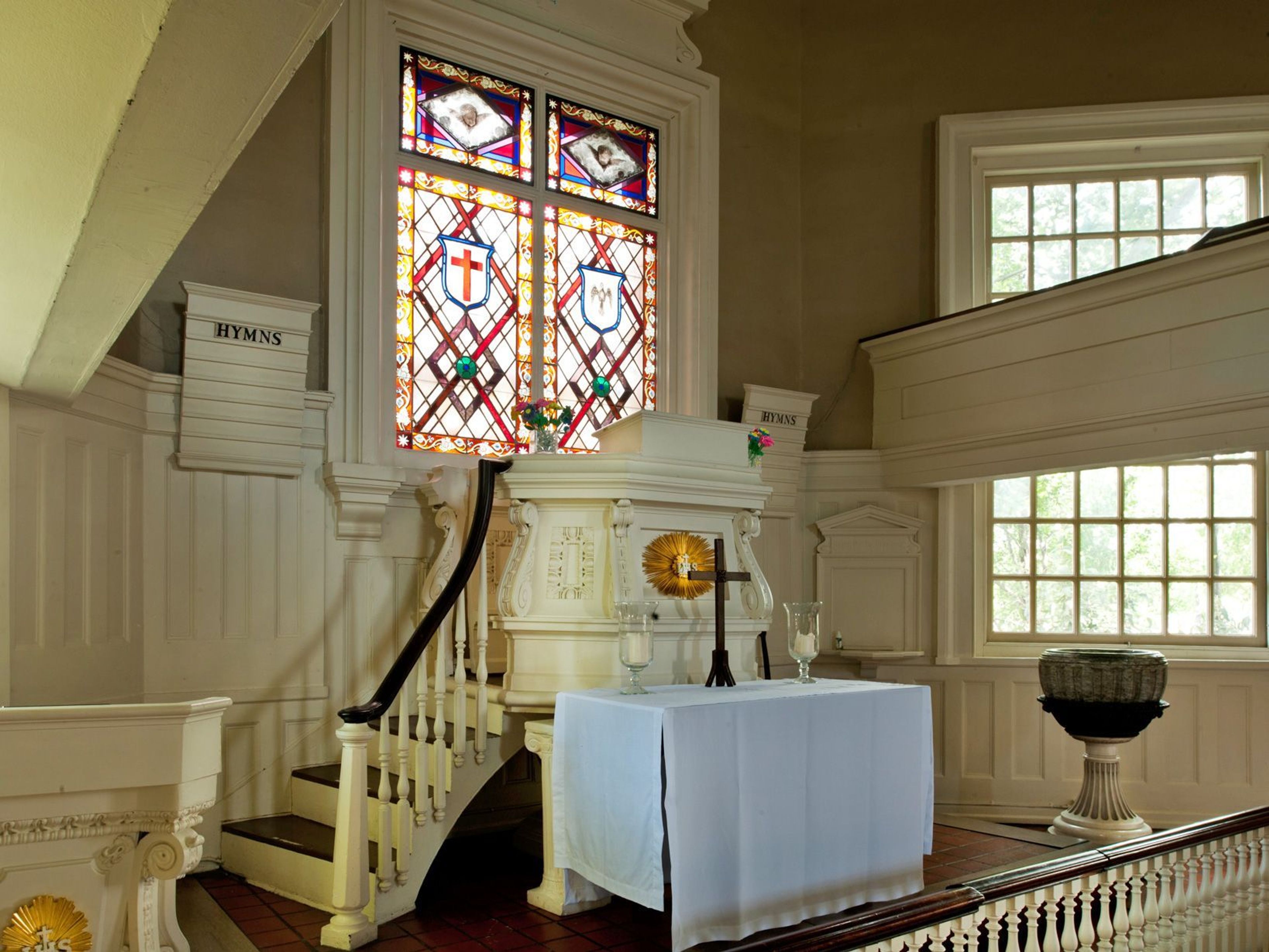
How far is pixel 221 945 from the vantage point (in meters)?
3.26

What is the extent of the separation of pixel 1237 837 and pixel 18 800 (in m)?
3.77

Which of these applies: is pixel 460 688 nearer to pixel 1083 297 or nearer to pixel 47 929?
pixel 47 929

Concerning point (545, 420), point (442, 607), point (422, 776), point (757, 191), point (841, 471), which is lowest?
point (422, 776)

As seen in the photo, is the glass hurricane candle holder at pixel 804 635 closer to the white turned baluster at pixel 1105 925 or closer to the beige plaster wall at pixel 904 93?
the white turned baluster at pixel 1105 925

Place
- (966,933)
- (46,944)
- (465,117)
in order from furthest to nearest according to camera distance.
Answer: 1. (465,117)
2. (966,933)
3. (46,944)

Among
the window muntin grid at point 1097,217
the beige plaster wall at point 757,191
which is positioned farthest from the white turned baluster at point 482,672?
the window muntin grid at point 1097,217

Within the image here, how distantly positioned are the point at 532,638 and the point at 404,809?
73 centimetres

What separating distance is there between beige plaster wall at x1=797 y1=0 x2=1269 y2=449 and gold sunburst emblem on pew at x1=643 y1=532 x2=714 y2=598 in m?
2.24

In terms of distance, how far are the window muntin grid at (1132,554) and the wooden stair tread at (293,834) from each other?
3781 mm

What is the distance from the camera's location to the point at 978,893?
2.45m

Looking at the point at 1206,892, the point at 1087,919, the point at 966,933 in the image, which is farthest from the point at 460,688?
the point at 1206,892

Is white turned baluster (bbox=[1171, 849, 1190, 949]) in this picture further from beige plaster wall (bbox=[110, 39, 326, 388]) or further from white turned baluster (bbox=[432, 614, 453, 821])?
beige plaster wall (bbox=[110, 39, 326, 388])

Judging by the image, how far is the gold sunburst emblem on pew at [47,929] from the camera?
2.23 meters

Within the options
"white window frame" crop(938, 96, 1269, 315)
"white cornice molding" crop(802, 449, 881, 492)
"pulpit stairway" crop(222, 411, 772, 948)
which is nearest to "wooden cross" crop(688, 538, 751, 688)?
"pulpit stairway" crop(222, 411, 772, 948)
